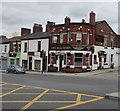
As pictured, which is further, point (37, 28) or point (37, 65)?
point (37, 28)

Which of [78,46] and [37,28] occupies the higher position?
[37,28]

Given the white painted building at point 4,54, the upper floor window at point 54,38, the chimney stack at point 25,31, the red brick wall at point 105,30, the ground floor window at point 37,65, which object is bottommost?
the ground floor window at point 37,65

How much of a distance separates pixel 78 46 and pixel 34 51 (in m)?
9.93

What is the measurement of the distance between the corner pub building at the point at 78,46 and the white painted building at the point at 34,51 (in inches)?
64.7

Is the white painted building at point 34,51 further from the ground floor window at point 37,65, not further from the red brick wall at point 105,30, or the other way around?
the red brick wall at point 105,30

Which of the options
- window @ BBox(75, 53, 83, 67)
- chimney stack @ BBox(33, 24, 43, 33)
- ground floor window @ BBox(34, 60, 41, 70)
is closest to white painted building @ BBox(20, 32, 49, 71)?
ground floor window @ BBox(34, 60, 41, 70)

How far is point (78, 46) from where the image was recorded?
30.0 meters

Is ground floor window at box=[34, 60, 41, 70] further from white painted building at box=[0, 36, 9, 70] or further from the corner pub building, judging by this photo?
white painted building at box=[0, 36, 9, 70]

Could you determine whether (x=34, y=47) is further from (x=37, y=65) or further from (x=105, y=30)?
(x=105, y=30)

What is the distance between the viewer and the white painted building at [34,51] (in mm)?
34513

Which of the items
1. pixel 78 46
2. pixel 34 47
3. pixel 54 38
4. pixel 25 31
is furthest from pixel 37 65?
pixel 25 31

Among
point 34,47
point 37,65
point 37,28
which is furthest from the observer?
point 37,28

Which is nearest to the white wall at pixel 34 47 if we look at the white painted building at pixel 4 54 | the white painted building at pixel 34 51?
the white painted building at pixel 34 51

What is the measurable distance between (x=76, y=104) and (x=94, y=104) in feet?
2.68
